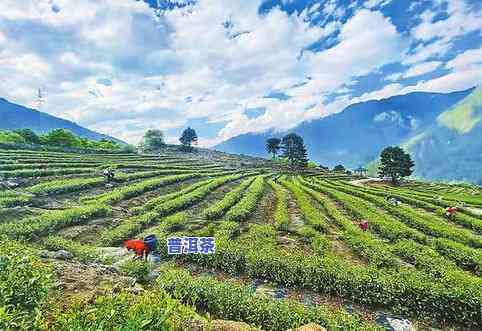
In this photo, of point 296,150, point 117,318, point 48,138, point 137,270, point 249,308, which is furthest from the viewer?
point 296,150

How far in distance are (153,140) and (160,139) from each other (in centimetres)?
310

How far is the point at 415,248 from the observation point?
65.3ft

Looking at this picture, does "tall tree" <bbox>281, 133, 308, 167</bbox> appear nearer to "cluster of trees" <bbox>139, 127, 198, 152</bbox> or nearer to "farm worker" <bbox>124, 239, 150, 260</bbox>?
"cluster of trees" <bbox>139, 127, 198, 152</bbox>

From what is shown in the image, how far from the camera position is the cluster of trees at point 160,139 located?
140 m

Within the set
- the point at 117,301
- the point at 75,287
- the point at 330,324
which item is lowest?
the point at 330,324

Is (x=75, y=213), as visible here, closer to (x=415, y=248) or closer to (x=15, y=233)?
(x=15, y=233)

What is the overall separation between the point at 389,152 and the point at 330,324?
325 ft

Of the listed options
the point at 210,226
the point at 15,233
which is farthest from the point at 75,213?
the point at 210,226

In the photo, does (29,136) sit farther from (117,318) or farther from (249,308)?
(117,318)

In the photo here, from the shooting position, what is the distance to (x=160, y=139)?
5605 inches

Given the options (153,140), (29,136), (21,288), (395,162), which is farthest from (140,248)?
(153,140)

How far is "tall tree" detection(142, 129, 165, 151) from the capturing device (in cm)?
13995

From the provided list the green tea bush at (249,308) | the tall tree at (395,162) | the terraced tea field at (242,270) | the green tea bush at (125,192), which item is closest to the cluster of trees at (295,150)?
the tall tree at (395,162)

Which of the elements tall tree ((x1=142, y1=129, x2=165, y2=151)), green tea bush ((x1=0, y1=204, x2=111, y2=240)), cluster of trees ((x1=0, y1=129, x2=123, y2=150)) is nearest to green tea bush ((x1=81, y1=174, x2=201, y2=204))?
green tea bush ((x1=0, y1=204, x2=111, y2=240))
